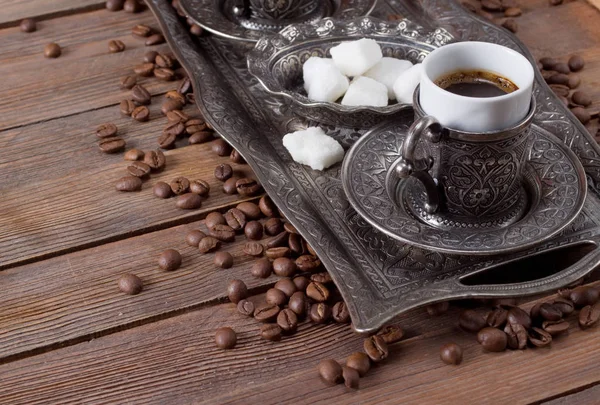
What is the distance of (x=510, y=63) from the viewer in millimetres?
1428

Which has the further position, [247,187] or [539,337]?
[247,187]

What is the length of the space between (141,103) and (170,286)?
21.1 inches

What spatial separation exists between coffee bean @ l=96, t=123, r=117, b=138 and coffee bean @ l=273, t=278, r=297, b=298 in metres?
0.54

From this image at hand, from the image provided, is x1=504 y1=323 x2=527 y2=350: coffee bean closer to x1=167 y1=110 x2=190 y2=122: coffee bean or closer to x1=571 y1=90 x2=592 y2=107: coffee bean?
x1=571 y1=90 x2=592 y2=107: coffee bean

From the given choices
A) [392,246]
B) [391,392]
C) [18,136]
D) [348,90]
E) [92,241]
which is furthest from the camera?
[18,136]

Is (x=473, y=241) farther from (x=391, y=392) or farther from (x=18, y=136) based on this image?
(x=18, y=136)

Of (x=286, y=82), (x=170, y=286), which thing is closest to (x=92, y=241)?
(x=170, y=286)

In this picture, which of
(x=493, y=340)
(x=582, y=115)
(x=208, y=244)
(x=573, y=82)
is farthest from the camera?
(x=573, y=82)

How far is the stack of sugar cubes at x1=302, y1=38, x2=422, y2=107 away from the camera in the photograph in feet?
5.38

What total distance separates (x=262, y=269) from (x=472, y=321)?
34 cm

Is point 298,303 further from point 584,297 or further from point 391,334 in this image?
point 584,297

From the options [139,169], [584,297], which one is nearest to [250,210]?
[139,169]

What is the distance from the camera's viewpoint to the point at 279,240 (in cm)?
150

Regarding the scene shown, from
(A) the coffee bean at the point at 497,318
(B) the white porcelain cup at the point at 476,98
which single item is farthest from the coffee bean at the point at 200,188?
(A) the coffee bean at the point at 497,318
